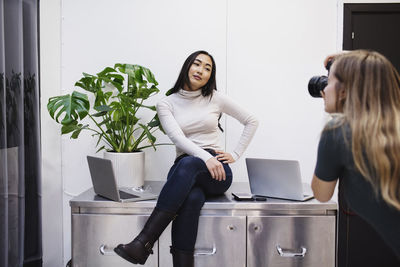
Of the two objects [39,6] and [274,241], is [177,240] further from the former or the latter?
[39,6]

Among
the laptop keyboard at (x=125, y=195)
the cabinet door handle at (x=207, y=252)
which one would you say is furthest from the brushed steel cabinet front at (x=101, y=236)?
the cabinet door handle at (x=207, y=252)

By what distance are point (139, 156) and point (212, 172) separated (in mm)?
527

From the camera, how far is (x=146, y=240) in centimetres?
161

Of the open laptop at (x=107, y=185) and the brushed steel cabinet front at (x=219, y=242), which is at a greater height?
the open laptop at (x=107, y=185)

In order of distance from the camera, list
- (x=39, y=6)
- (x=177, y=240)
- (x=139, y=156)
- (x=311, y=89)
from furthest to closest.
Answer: (x=39, y=6)
(x=139, y=156)
(x=177, y=240)
(x=311, y=89)

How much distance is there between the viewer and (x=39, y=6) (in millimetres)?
2357

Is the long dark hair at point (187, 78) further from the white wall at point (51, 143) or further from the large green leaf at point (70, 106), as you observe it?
the white wall at point (51, 143)

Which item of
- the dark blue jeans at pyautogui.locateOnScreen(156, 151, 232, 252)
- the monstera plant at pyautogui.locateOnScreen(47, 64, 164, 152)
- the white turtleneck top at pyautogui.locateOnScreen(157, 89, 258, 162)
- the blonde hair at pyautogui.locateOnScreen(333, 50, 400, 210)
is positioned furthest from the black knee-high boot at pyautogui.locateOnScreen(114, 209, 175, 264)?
the blonde hair at pyautogui.locateOnScreen(333, 50, 400, 210)

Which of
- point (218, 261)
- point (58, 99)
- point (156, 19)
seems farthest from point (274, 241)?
point (156, 19)

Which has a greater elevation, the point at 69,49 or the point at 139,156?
the point at 69,49

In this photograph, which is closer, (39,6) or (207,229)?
(207,229)

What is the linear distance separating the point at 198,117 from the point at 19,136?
3.15ft

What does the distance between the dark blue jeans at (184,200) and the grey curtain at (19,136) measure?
0.85 metres

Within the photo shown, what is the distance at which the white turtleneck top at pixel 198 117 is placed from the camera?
1.98 meters
